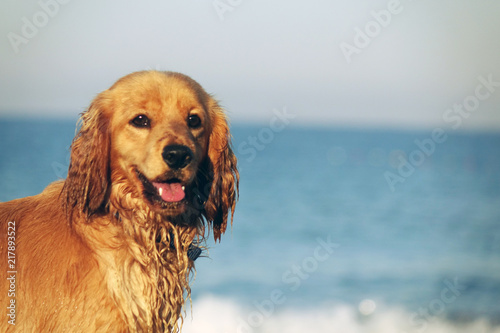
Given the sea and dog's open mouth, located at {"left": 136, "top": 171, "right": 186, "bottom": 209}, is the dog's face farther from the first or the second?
the sea

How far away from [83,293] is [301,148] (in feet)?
143

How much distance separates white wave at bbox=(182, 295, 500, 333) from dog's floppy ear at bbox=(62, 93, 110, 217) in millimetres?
5425

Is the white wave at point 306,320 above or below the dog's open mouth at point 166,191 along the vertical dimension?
below

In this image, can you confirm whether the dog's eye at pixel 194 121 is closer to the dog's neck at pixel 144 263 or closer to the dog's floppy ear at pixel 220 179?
the dog's floppy ear at pixel 220 179

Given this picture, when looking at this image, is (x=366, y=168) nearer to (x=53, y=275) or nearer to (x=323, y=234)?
(x=323, y=234)

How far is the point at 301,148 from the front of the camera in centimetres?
4631

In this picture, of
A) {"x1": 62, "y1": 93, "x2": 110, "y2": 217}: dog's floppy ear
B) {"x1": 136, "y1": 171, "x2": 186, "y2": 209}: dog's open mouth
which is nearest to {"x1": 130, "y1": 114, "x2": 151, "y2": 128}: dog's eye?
{"x1": 62, "y1": 93, "x2": 110, "y2": 217}: dog's floppy ear

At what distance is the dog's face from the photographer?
335cm

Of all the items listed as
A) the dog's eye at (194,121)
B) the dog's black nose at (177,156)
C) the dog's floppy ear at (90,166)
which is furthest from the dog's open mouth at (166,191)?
the dog's eye at (194,121)

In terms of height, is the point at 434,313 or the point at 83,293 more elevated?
the point at 83,293

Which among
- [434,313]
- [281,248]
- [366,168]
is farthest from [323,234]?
[366,168]

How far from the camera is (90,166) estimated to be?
348 centimetres

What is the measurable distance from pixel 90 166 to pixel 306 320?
7443 mm

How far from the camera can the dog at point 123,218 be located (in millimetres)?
3180
